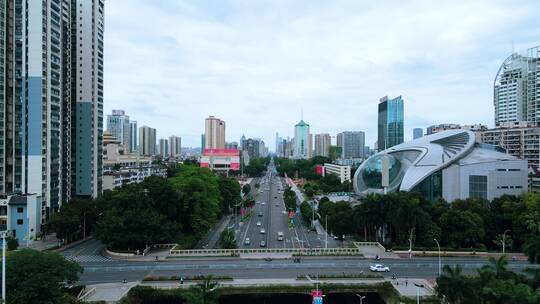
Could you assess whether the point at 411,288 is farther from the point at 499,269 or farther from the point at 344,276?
the point at 499,269

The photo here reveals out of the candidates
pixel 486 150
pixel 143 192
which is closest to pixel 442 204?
pixel 486 150

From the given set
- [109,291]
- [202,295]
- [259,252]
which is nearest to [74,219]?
[109,291]

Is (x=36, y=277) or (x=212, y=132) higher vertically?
(x=212, y=132)

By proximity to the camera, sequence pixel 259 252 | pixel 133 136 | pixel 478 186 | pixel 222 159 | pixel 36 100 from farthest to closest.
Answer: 1. pixel 133 136
2. pixel 222 159
3. pixel 478 186
4. pixel 36 100
5. pixel 259 252

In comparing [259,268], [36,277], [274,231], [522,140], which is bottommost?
[274,231]

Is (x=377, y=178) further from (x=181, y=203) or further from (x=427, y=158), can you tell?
(x=181, y=203)

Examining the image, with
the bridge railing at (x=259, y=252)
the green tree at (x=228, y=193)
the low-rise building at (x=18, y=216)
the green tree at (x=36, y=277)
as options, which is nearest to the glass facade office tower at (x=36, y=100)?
the low-rise building at (x=18, y=216)
